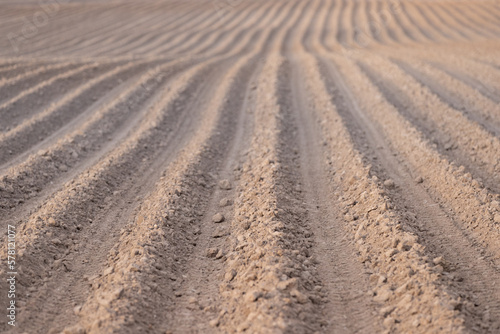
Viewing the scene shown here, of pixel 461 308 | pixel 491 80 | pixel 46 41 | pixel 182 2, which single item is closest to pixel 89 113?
pixel 461 308

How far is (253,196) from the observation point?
3824 mm

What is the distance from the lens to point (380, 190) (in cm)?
371

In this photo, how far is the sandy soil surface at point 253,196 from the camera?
255 centimetres

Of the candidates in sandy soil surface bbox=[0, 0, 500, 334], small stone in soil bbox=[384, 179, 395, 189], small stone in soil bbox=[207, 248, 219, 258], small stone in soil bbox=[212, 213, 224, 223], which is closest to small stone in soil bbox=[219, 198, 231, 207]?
sandy soil surface bbox=[0, 0, 500, 334]

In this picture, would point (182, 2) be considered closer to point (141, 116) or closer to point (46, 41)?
point (46, 41)

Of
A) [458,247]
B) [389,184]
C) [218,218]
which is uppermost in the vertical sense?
[218,218]

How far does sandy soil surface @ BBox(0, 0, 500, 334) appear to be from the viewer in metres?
2.55

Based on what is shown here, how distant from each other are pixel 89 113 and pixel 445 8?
20037 millimetres

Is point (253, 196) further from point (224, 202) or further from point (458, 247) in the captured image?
point (458, 247)

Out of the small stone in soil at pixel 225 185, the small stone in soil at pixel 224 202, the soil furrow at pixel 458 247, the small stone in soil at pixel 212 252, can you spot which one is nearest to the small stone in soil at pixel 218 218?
the small stone in soil at pixel 224 202

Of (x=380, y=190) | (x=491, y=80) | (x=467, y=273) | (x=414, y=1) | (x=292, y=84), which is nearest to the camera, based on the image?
(x=467, y=273)

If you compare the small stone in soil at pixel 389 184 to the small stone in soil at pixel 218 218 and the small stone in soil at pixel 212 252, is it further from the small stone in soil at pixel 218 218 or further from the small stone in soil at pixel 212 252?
the small stone in soil at pixel 212 252

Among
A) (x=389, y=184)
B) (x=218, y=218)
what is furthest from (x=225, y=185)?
(x=389, y=184)

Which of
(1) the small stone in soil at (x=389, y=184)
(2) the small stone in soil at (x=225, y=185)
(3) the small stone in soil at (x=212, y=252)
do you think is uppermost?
(2) the small stone in soil at (x=225, y=185)
